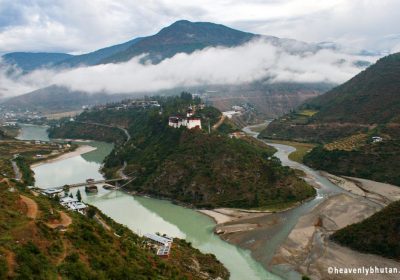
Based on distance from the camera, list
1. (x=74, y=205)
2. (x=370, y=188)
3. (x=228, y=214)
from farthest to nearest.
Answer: (x=370, y=188) → (x=228, y=214) → (x=74, y=205)

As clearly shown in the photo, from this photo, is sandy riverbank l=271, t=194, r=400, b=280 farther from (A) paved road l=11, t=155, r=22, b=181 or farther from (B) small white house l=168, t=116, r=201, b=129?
(A) paved road l=11, t=155, r=22, b=181

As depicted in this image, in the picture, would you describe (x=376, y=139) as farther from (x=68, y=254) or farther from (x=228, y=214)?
(x=68, y=254)

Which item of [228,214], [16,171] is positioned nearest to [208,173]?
[228,214]

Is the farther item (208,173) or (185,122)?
(185,122)

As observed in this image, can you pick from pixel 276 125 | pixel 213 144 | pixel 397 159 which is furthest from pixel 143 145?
pixel 276 125

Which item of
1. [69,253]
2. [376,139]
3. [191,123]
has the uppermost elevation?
[69,253]

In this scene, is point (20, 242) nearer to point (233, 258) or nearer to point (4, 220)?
point (4, 220)

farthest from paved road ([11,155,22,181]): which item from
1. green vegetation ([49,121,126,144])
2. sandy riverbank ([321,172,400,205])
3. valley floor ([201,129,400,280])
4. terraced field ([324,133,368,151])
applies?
terraced field ([324,133,368,151])

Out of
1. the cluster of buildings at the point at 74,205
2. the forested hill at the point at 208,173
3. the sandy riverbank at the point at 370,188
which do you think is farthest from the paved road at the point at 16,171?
the sandy riverbank at the point at 370,188
